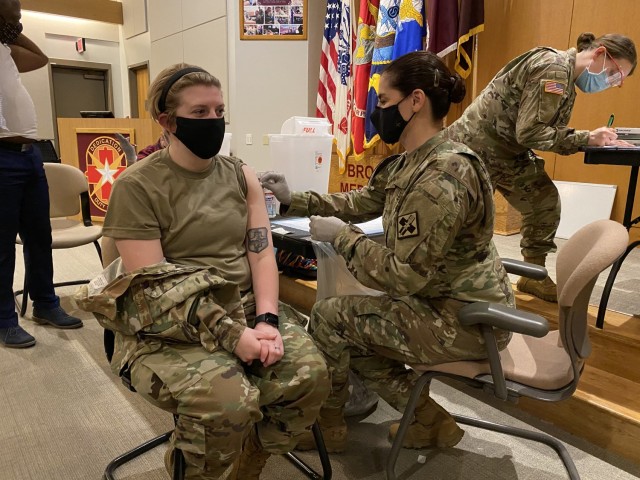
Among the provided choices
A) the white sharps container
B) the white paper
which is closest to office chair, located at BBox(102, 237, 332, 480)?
the white paper

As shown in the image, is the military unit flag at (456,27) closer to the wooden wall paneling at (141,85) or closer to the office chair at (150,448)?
the office chair at (150,448)

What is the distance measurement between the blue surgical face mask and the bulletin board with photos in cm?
359

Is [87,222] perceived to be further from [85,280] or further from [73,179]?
[85,280]

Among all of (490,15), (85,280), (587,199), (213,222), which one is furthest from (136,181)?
(490,15)

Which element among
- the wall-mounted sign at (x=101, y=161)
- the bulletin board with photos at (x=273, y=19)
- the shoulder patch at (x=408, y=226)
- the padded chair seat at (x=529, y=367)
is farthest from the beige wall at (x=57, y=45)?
the padded chair seat at (x=529, y=367)

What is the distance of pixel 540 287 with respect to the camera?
2.37 meters

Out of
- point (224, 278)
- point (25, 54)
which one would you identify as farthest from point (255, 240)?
point (25, 54)

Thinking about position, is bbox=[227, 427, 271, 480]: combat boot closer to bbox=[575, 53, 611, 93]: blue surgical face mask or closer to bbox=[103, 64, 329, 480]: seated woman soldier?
bbox=[103, 64, 329, 480]: seated woman soldier

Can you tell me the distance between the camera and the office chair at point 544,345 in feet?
3.86

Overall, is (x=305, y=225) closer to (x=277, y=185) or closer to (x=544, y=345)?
(x=277, y=185)

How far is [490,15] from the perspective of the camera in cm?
423

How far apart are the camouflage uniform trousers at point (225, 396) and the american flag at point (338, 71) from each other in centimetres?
396

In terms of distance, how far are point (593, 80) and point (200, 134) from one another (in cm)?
176

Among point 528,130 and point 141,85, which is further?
point 141,85
